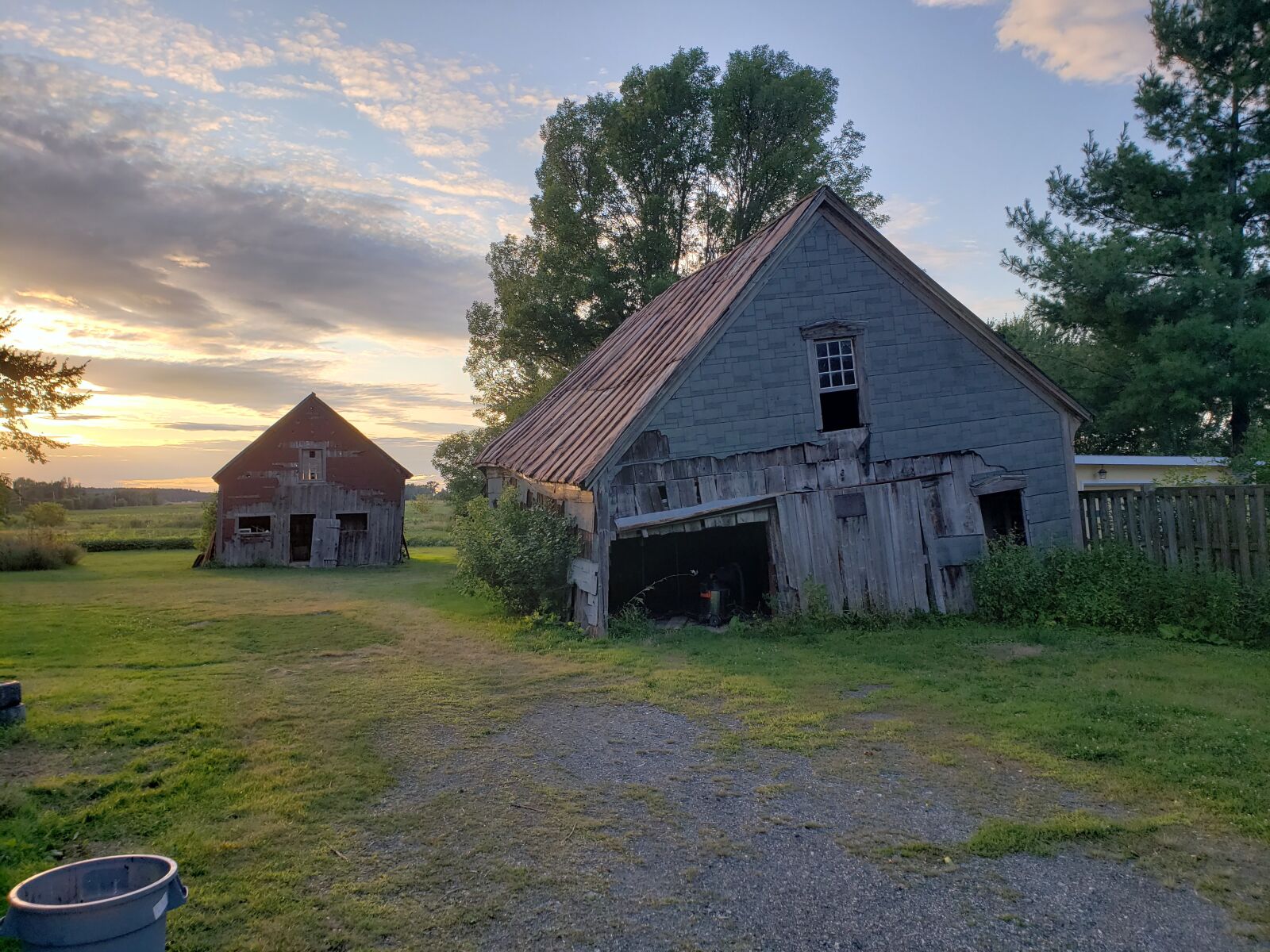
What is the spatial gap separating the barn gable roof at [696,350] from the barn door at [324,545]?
18587mm

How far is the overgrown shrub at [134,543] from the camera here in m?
43.8

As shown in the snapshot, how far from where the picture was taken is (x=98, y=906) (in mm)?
3527

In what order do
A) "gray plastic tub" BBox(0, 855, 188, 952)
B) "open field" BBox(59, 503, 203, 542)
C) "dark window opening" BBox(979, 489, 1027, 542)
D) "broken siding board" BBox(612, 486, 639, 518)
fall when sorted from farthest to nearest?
"open field" BBox(59, 503, 203, 542), "dark window opening" BBox(979, 489, 1027, 542), "broken siding board" BBox(612, 486, 639, 518), "gray plastic tub" BBox(0, 855, 188, 952)

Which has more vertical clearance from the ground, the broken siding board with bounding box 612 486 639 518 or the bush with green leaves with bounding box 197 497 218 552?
the bush with green leaves with bounding box 197 497 218 552

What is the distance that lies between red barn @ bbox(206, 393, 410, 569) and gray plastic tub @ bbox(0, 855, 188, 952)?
31.8 m

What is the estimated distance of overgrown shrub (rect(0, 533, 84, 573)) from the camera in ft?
113

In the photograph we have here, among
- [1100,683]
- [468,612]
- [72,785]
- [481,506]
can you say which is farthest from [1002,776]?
[481,506]

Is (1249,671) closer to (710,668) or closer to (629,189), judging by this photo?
(710,668)

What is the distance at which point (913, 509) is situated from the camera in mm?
14875

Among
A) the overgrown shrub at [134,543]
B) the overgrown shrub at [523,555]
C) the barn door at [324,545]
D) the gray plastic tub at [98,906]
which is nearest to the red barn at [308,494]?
the barn door at [324,545]

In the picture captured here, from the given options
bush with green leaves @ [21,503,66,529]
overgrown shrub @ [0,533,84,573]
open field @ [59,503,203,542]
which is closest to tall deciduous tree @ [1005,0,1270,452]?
overgrown shrub @ [0,533,84,573]

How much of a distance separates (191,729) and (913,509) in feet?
38.8

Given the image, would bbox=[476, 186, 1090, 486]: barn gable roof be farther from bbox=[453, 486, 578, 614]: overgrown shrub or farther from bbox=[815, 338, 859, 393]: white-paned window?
bbox=[815, 338, 859, 393]: white-paned window

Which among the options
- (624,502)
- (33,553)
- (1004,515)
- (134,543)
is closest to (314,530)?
(33,553)
